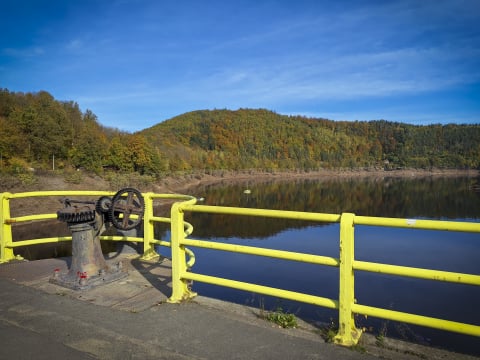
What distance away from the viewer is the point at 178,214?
149 inches

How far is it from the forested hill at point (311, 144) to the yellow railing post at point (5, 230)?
122 meters

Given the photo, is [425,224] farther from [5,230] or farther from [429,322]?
[5,230]

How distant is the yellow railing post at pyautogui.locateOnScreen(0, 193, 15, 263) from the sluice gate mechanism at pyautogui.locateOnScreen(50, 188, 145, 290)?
1.39 metres

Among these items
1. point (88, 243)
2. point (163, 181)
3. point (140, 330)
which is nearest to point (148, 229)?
point (88, 243)

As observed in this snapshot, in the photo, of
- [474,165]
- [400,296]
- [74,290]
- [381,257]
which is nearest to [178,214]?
[74,290]

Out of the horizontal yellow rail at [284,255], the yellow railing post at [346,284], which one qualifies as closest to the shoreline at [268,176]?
the horizontal yellow rail at [284,255]

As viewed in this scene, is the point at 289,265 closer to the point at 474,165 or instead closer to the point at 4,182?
the point at 4,182

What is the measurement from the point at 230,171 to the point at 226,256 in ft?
316

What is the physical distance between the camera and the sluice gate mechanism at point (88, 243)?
436cm

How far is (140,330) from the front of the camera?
10.6ft

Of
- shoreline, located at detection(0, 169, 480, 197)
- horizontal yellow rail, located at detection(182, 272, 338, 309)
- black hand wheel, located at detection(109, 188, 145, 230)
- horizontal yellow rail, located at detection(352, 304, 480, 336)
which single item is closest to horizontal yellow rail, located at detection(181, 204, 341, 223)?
horizontal yellow rail, located at detection(182, 272, 338, 309)

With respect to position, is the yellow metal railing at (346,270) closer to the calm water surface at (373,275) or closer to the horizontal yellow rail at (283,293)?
the horizontal yellow rail at (283,293)

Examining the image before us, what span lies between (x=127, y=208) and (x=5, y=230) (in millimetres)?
2138

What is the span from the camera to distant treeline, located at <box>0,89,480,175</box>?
43594 millimetres
